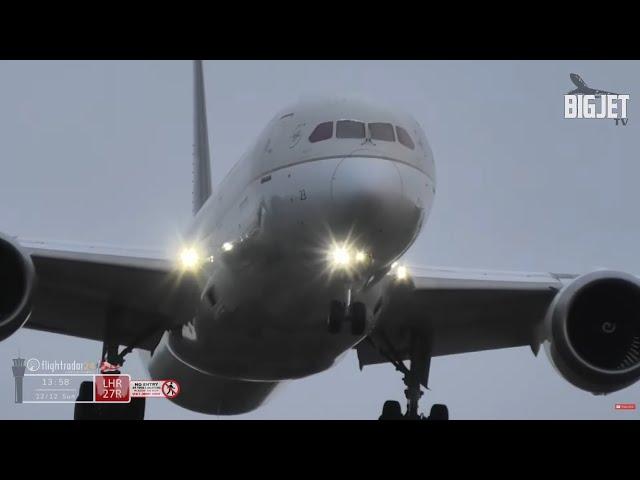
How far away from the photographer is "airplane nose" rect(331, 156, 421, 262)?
48.5 ft

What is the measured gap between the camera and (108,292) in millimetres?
19969

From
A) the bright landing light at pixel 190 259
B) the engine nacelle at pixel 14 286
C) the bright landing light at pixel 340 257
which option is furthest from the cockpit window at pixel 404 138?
the engine nacelle at pixel 14 286

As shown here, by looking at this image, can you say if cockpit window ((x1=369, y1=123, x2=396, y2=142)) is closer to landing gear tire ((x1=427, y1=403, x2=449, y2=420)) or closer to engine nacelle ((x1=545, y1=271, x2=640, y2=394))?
engine nacelle ((x1=545, y1=271, x2=640, y2=394))

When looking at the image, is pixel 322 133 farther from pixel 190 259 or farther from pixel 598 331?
pixel 598 331

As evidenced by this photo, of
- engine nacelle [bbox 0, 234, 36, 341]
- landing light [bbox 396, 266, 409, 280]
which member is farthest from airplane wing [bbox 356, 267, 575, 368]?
engine nacelle [bbox 0, 234, 36, 341]

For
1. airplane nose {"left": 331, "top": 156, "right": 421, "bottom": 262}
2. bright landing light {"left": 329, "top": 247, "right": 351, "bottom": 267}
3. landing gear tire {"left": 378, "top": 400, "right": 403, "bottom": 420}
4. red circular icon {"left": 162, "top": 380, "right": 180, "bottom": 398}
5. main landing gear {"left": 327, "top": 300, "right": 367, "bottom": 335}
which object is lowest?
landing gear tire {"left": 378, "top": 400, "right": 403, "bottom": 420}

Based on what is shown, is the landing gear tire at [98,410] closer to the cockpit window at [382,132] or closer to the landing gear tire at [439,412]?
the landing gear tire at [439,412]

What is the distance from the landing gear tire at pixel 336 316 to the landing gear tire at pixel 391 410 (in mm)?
6952

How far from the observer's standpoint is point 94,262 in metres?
19.0

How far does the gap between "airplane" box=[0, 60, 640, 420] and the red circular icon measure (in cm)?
24

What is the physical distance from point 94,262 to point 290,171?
15.5 feet

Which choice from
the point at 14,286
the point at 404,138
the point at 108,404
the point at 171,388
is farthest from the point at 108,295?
the point at 404,138

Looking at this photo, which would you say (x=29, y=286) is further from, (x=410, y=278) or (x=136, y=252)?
(x=410, y=278)

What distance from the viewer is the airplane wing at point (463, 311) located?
810 inches
